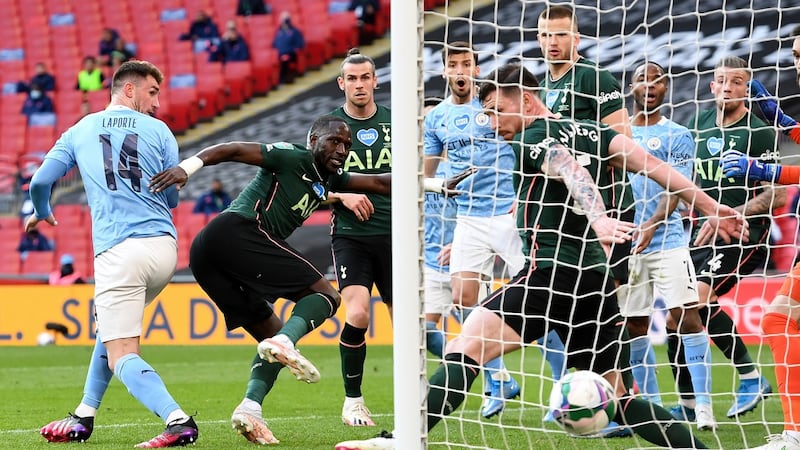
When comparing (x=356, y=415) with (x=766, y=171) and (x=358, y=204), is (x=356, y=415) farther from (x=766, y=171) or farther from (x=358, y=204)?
(x=766, y=171)

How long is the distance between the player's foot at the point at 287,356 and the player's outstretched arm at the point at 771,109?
2.79 metres

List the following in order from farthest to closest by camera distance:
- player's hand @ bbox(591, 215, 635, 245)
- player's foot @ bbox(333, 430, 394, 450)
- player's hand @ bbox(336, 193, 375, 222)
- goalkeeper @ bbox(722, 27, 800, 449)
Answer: player's hand @ bbox(336, 193, 375, 222) < goalkeeper @ bbox(722, 27, 800, 449) < player's foot @ bbox(333, 430, 394, 450) < player's hand @ bbox(591, 215, 635, 245)

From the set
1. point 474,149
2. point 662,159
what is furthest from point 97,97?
point 662,159

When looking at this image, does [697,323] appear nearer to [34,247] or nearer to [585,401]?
[585,401]

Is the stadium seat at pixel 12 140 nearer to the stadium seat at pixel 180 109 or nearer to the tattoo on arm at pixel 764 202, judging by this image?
the stadium seat at pixel 180 109

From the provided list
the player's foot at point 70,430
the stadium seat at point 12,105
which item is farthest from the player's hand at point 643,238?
the stadium seat at point 12,105

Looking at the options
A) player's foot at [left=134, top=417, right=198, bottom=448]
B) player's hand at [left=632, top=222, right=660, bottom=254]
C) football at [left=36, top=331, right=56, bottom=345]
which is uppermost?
player's hand at [left=632, top=222, right=660, bottom=254]

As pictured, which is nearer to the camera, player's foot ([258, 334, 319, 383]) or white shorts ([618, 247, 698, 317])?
player's foot ([258, 334, 319, 383])

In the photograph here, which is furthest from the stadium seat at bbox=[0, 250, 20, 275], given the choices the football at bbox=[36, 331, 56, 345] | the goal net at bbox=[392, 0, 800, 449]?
the goal net at bbox=[392, 0, 800, 449]

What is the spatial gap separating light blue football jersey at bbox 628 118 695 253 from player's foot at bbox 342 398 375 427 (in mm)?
2264

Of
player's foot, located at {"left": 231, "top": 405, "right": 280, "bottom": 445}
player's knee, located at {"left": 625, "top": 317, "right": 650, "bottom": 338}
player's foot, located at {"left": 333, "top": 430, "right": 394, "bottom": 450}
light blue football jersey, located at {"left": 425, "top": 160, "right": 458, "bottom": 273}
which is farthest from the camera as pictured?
light blue football jersey, located at {"left": 425, "top": 160, "right": 458, "bottom": 273}

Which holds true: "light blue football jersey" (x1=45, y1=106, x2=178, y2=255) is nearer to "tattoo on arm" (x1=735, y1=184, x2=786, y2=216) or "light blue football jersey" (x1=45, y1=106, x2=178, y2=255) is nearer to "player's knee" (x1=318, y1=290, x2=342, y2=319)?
"player's knee" (x1=318, y1=290, x2=342, y2=319)

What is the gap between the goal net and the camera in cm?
493

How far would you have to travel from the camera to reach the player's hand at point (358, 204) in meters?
7.12
